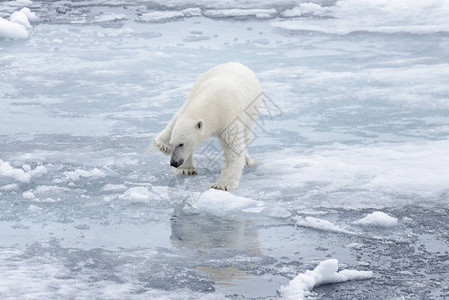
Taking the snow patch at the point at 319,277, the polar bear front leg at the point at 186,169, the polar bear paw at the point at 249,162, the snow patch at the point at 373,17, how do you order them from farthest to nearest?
the snow patch at the point at 373,17
the polar bear paw at the point at 249,162
the polar bear front leg at the point at 186,169
the snow patch at the point at 319,277

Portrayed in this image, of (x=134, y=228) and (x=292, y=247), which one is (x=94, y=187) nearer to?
(x=134, y=228)

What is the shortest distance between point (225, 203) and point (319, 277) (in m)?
1.22

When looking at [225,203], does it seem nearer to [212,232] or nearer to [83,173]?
[212,232]

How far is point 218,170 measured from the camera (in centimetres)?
564

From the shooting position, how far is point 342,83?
26.5 ft

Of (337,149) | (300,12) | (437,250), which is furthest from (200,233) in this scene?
(300,12)

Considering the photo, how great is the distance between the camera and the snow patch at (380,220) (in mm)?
4430

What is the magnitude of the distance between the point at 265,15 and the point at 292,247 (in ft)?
26.4

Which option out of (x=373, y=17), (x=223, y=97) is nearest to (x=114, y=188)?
(x=223, y=97)

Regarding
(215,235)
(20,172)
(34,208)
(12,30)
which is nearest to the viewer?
(215,235)

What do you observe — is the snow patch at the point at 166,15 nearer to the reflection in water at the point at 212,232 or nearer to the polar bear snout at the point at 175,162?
the polar bear snout at the point at 175,162

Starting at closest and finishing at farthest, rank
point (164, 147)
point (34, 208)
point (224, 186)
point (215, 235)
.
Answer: point (215, 235)
point (34, 208)
point (224, 186)
point (164, 147)

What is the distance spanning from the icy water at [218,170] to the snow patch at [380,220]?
0.12 feet

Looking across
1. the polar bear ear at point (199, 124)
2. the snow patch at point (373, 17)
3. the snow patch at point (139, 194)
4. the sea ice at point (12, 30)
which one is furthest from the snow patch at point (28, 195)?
the snow patch at point (373, 17)
